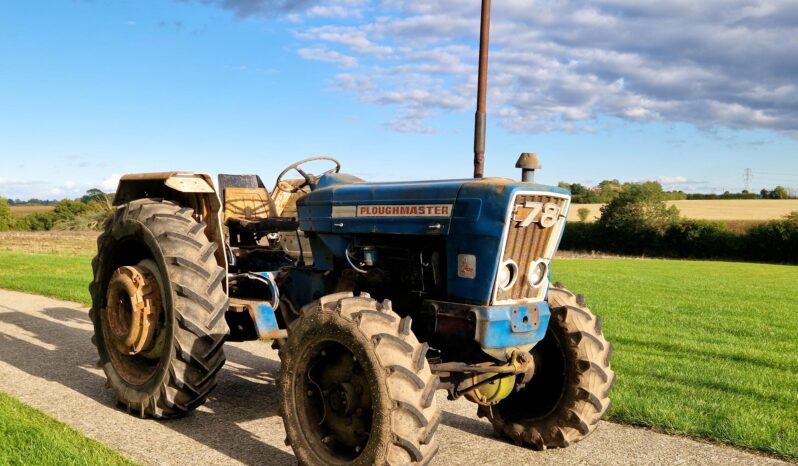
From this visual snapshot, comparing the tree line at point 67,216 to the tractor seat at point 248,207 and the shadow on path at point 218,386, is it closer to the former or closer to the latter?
the shadow on path at point 218,386

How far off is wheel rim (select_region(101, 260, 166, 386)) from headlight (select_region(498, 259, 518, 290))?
2.71m

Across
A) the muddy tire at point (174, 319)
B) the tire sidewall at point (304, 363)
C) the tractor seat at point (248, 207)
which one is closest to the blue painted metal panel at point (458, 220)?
the tire sidewall at point (304, 363)

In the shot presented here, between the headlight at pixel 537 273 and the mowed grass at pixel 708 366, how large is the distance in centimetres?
185

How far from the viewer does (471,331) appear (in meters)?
4.09

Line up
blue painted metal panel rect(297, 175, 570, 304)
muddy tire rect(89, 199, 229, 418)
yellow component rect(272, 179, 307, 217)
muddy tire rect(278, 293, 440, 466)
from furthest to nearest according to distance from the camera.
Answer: yellow component rect(272, 179, 307, 217), muddy tire rect(89, 199, 229, 418), blue painted metal panel rect(297, 175, 570, 304), muddy tire rect(278, 293, 440, 466)

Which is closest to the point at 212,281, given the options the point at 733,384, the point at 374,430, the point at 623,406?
the point at 374,430

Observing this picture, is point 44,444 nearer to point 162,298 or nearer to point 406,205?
point 162,298

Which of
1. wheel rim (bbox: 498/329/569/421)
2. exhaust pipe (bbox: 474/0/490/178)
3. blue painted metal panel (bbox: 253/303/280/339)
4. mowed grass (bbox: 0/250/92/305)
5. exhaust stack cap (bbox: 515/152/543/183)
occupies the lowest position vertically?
mowed grass (bbox: 0/250/92/305)

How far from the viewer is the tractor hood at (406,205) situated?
3.98m

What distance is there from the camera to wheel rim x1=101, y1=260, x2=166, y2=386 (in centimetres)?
520

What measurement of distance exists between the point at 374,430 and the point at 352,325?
572 millimetres

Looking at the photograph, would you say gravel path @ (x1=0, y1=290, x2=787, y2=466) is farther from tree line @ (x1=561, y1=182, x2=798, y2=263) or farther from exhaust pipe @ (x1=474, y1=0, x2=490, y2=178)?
tree line @ (x1=561, y1=182, x2=798, y2=263)

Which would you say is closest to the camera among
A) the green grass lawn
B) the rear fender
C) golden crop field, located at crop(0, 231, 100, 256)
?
the green grass lawn

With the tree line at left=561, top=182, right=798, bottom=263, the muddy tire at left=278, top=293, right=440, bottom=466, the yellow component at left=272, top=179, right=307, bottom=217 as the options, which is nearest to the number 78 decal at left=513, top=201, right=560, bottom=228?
the muddy tire at left=278, top=293, right=440, bottom=466
